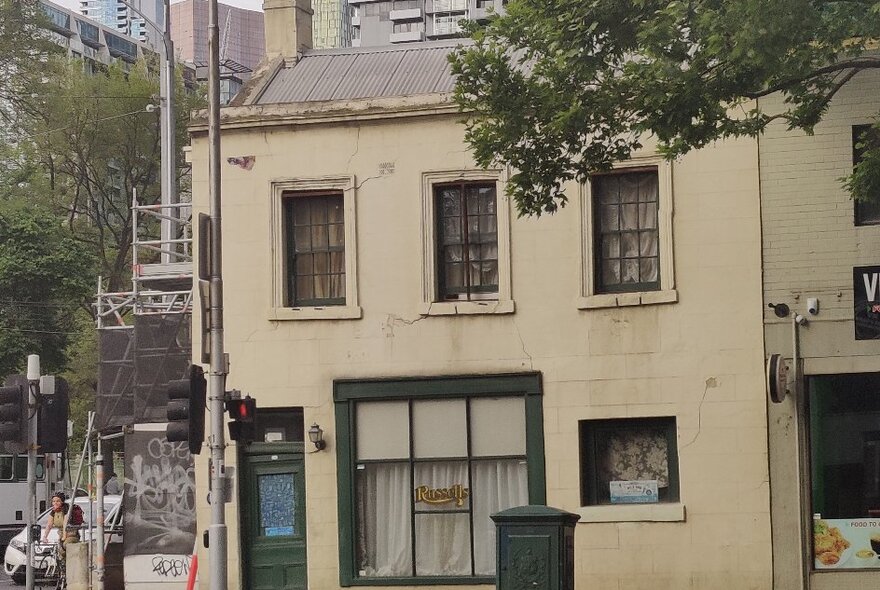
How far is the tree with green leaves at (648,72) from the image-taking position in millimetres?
14539

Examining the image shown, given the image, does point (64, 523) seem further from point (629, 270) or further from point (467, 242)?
point (629, 270)

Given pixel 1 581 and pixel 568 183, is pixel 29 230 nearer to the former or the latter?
pixel 1 581

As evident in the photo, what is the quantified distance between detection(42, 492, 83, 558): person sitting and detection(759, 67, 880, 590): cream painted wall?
11.7m

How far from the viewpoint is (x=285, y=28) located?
981 inches

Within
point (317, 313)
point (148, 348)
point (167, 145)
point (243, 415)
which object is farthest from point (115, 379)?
point (167, 145)

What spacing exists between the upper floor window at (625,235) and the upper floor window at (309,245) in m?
3.35

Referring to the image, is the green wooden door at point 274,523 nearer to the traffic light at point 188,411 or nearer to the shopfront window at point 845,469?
the traffic light at point 188,411

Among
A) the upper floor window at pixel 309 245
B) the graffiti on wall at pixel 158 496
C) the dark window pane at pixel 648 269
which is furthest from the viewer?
the graffiti on wall at pixel 158 496

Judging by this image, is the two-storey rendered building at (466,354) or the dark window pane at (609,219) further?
the dark window pane at (609,219)

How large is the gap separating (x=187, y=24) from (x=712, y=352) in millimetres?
148354

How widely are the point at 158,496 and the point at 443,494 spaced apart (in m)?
6.09

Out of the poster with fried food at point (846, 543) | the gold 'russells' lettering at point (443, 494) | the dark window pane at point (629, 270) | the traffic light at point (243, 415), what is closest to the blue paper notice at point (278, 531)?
the gold 'russells' lettering at point (443, 494)

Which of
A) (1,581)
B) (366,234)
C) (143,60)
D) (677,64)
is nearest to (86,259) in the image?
(143,60)

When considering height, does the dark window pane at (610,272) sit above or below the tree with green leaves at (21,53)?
below
